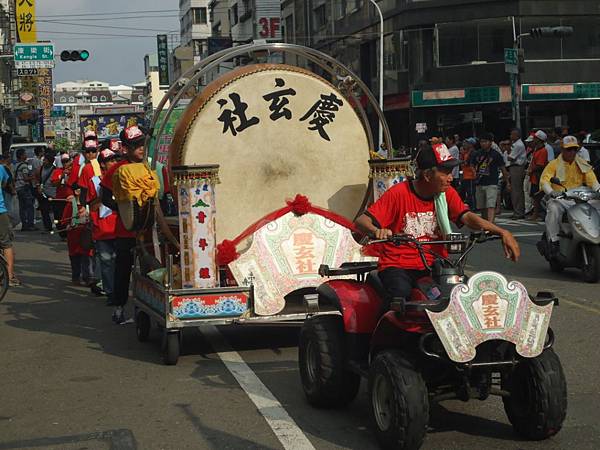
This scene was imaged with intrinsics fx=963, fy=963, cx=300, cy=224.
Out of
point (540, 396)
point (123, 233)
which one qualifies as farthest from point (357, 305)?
point (123, 233)

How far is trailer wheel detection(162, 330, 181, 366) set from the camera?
777 cm

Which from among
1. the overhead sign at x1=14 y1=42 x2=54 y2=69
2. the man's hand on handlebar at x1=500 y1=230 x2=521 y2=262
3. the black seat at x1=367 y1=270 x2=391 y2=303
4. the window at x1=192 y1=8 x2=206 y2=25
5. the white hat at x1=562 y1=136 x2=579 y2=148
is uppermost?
the window at x1=192 y1=8 x2=206 y2=25

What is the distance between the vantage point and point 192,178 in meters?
7.77

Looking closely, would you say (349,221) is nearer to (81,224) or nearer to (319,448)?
(319,448)

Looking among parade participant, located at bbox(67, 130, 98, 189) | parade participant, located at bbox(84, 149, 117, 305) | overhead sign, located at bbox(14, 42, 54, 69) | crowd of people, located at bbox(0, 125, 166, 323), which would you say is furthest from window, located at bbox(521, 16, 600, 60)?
parade participant, located at bbox(84, 149, 117, 305)

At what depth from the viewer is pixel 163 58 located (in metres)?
83.1

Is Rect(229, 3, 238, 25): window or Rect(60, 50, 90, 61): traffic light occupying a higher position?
Rect(229, 3, 238, 25): window

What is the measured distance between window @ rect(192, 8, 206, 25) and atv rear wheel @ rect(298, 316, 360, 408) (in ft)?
344

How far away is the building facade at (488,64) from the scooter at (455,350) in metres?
39.0

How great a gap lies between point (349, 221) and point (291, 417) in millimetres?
3062

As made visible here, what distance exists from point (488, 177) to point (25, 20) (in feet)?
91.1

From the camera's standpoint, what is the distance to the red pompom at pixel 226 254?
8.05 metres

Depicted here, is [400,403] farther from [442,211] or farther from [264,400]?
[264,400]

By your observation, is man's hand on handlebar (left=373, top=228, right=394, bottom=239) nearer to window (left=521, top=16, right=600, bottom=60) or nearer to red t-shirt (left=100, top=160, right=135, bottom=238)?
red t-shirt (left=100, top=160, right=135, bottom=238)
